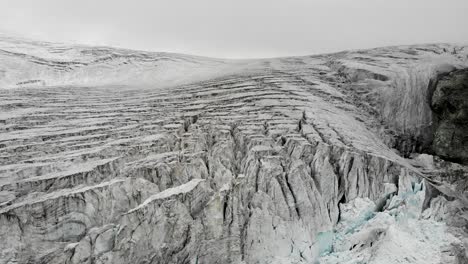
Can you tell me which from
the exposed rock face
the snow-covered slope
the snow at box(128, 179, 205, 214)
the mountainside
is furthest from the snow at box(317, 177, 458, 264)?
the snow-covered slope

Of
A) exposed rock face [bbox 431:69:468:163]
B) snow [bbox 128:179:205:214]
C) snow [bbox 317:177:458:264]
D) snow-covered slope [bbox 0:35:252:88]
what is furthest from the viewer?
snow-covered slope [bbox 0:35:252:88]

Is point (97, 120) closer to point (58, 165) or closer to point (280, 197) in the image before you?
point (58, 165)

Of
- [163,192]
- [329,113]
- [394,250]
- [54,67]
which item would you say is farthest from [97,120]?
[394,250]

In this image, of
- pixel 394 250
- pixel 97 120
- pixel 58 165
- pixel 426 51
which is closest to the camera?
pixel 394 250

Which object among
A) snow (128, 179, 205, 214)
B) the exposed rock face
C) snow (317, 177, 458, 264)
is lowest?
snow (317, 177, 458, 264)

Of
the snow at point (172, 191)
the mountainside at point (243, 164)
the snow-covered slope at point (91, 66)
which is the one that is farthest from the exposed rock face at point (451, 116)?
the snow at point (172, 191)

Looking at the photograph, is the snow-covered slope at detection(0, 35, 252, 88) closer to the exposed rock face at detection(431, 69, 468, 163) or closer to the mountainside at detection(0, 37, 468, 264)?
the mountainside at detection(0, 37, 468, 264)
